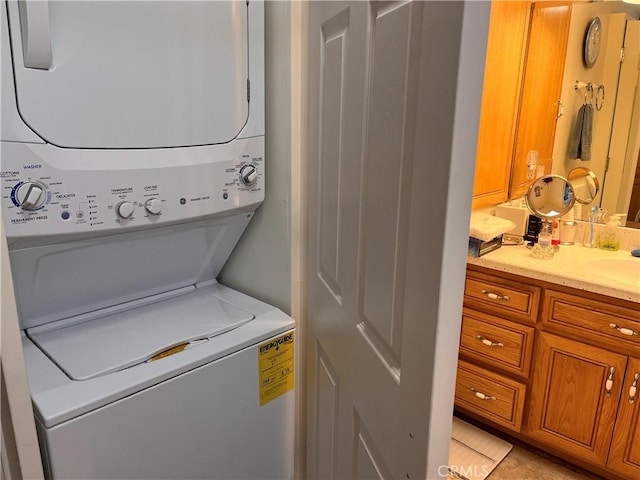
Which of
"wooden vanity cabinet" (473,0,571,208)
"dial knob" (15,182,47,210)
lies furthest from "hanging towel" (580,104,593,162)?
"dial knob" (15,182,47,210)

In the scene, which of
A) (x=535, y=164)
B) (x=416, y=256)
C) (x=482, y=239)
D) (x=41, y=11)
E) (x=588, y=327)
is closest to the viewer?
(x=416, y=256)

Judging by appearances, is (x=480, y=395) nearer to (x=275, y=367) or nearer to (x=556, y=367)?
(x=556, y=367)

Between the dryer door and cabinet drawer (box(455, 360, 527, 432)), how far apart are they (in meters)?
1.64

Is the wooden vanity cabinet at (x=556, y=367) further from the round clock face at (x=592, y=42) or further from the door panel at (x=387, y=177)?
the door panel at (x=387, y=177)

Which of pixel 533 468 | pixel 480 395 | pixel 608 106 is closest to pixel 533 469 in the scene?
pixel 533 468

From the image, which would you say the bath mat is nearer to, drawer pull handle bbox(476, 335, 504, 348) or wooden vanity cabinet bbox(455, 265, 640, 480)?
wooden vanity cabinet bbox(455, 265, 640, 480)

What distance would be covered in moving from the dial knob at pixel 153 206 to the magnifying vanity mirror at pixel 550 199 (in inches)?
68.3

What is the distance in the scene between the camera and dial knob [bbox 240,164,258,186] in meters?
1.19

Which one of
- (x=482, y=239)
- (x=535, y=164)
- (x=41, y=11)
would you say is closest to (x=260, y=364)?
(x=41, y=11)

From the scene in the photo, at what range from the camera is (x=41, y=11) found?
0.81 metres

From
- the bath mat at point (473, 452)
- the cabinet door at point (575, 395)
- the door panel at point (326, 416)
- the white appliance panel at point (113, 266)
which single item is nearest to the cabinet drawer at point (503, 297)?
the cabinet door at point (575, 395)

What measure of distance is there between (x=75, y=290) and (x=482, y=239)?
158cm

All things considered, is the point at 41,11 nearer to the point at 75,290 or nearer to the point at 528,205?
the point at 75,290

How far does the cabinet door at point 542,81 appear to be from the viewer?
2.34 metres
